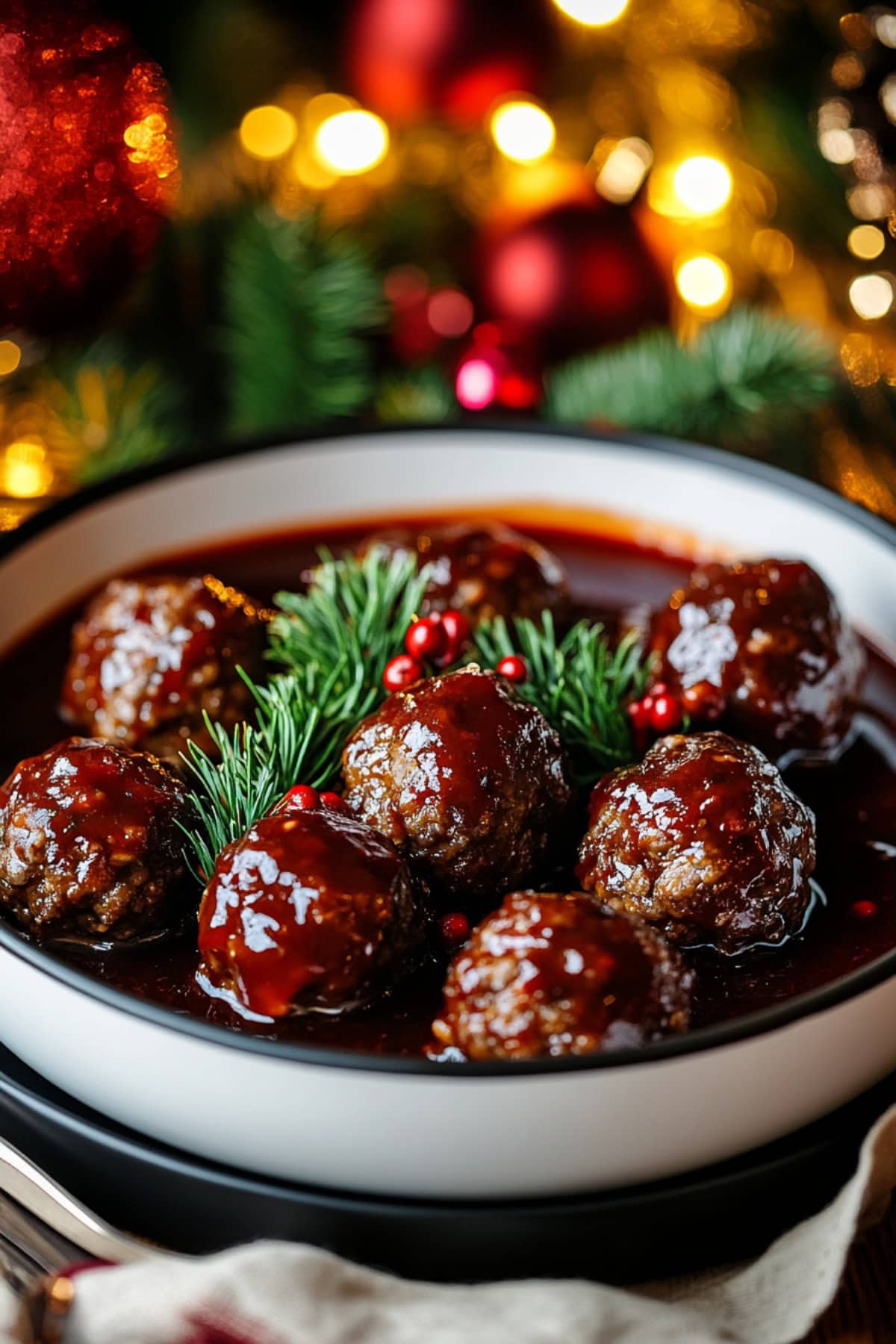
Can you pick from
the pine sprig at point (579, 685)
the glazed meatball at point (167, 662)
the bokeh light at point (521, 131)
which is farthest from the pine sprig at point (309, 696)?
the bokeh light at point (521, 131)

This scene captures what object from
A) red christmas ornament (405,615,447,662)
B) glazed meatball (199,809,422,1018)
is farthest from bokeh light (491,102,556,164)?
glazed meatball (199,809,422,1018)

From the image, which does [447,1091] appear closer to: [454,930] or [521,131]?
[454,930]

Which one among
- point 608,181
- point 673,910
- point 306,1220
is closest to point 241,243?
point 608,181

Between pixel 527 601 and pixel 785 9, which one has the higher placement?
pixel 785 9

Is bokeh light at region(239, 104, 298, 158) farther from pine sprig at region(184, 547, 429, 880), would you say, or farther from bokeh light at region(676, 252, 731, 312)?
pine sprig at region(184, 547, 429, 880)

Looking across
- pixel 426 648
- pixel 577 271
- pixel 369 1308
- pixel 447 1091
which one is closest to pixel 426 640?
pixel 426 648

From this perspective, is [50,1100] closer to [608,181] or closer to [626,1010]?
[626,1010]

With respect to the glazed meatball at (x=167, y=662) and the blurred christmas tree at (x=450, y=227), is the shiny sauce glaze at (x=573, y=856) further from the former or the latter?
the blurred christmas tree at (x=450, y=227)

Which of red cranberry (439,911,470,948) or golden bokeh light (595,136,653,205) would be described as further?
golden bokeh light (595,136,653,205)
